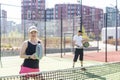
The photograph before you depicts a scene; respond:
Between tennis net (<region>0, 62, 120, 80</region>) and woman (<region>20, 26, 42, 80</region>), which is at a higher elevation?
woman (<region>20, 26, 42, 80</region>)

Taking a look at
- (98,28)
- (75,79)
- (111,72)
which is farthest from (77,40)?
(98,28)

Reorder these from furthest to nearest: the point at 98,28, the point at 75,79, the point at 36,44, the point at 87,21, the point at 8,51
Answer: the point at 98,28 → the point at 87,21 → the point at 8,51 → the point at 75,79 → the point at 36,44

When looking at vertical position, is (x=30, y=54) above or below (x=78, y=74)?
above

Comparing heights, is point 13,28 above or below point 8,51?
above

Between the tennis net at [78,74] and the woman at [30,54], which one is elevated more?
the woman at [30,54]

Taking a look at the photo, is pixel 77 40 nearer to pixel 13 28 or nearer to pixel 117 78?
pixel 117 78

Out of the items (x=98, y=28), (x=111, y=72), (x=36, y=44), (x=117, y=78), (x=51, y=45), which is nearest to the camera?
(x=36, y=44)

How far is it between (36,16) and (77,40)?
44.9 ft

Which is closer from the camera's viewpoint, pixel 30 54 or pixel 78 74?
pixel 30 54


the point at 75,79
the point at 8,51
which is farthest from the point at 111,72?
the point at 8,51

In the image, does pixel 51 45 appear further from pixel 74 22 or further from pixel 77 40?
pixel 77 40

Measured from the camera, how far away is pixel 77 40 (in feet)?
35.7

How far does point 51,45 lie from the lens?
2394cm

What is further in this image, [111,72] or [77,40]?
[77,40]
